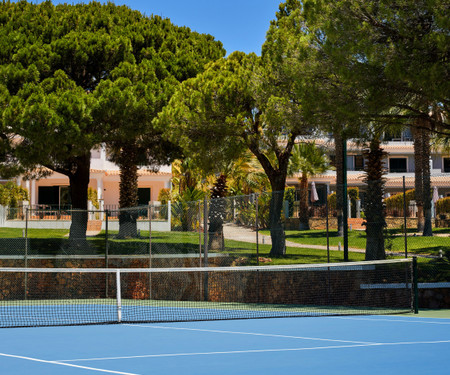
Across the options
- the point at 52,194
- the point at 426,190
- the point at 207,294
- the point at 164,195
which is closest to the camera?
the point at 207,294

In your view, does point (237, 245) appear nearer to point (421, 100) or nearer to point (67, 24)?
point (421, 100)

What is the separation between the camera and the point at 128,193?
113ft

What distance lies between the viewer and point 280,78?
22188 mm

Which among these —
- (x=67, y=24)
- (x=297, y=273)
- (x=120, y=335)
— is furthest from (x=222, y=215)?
(x=67, y=24)

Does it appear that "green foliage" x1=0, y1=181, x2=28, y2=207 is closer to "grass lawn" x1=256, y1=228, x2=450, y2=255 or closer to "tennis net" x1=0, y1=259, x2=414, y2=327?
"tennis net" x1=0, y1=259, x2=414, y2=327

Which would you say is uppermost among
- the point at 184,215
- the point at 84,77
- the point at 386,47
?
the point at 84,77

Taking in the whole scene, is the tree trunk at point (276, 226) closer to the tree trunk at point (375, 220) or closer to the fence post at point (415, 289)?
the tree trunk at point (375, 220)

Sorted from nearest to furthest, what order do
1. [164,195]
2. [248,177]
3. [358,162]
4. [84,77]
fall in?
[84,77] → [248,177] → [164,195] → [358,162]

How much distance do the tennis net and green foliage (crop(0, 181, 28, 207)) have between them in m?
22.9

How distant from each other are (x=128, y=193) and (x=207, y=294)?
14.6 metres

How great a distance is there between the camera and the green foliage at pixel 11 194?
45062mm

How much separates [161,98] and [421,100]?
10.8 meters

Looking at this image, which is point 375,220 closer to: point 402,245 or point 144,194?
point 402,245

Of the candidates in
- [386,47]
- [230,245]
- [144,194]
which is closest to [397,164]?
[144,194]
